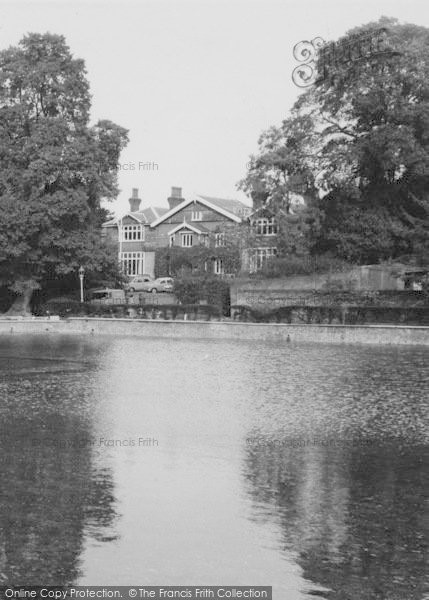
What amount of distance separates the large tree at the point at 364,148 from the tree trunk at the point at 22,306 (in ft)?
50.2

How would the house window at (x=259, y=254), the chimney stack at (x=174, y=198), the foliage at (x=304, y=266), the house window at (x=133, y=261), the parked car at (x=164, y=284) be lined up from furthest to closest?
the chimney stack at (x=174, y=198)
the house window at (x=133, y=261)
the parked car at (x=164, y=284)
the house window at (x=259, y=254)
the foliage at (x=304, y=266)

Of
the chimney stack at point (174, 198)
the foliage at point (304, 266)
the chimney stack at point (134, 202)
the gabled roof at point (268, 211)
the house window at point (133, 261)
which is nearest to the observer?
the foliage at point (304, 266)

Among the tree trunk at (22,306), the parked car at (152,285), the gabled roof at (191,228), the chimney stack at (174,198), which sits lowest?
the tree trunk at (22,306)

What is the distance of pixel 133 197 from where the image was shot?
87312mm

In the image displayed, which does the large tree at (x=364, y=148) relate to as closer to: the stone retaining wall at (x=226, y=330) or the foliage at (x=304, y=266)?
the foliage at (x=304, y=266)

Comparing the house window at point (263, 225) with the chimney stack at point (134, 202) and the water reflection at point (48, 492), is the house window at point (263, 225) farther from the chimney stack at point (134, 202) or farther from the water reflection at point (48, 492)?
the water reflection at point (48, 492)

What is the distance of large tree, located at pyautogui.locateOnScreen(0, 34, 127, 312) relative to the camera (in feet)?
167

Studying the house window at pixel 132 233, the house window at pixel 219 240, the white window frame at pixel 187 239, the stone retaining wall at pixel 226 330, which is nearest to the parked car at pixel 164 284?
the house window at pixel 219 240

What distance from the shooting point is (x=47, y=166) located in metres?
51.1

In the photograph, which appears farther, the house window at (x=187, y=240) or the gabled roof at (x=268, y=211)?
the house window at (x=187, y=240)

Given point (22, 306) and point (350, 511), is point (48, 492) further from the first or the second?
point (22, 306)

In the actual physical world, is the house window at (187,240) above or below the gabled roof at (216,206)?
below

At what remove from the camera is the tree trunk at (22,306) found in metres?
53.8

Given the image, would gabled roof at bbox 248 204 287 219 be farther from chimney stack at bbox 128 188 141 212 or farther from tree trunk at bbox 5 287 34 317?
chimney stack at bbox 128 188 141 212
